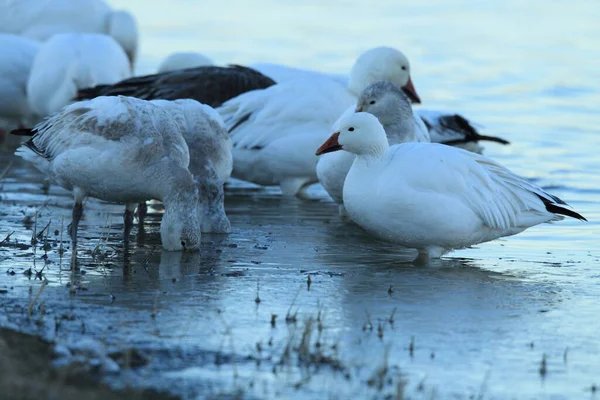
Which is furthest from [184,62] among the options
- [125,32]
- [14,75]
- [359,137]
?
[359,137]

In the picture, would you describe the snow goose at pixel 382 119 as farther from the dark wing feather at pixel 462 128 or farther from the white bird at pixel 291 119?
the dark wing feather at pixel 462 128

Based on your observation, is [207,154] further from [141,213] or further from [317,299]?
[317,299]

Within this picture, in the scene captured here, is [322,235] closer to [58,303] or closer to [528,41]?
[58,303]

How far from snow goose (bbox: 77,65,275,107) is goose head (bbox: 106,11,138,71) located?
18.8 ft

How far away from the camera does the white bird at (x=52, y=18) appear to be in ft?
58.3

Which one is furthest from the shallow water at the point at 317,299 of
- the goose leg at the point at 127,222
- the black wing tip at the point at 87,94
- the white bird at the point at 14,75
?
the white bird at the point at 14,75

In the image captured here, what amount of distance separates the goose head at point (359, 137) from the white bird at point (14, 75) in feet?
25.5

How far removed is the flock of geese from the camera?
302 inches

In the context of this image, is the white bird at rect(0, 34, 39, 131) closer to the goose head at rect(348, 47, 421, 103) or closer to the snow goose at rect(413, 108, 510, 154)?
the goose head at rect(348, 47, 421, 103)

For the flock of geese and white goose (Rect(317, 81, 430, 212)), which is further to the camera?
white goose (Rect(317, 81, 430, 212))

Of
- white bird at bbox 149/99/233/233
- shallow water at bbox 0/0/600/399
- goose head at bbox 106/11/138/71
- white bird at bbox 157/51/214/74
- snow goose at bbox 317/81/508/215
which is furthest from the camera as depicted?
goose head at bbox 106/11/138/71

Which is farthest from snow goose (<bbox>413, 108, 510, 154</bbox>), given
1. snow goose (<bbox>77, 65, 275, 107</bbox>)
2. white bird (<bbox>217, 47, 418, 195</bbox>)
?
snow goose (<bbox>77, 65, 275, 107</bbox>)

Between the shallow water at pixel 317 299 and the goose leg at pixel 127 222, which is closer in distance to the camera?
the shallow water at pixel 317 299

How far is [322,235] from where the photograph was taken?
29.3 feet
